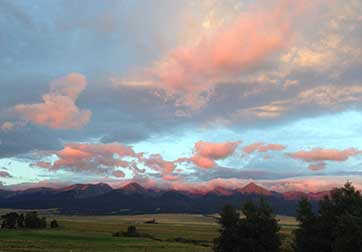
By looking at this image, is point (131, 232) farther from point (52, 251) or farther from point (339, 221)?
point (339, 221)

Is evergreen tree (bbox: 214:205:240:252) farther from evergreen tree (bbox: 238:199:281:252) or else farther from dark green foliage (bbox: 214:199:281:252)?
evergreen tree (bbox: 238:199:281:252)

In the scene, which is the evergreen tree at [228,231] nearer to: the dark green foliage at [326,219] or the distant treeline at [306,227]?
the distant treeline at [306,227]

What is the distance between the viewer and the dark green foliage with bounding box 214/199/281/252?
269ft

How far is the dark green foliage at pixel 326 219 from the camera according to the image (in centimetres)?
7062

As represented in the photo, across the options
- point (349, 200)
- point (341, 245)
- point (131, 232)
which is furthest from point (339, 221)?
point (131, 232)

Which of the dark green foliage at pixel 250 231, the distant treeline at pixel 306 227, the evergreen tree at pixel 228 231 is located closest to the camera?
the distant treeline at pixel 306 227

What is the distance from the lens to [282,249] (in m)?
87.4

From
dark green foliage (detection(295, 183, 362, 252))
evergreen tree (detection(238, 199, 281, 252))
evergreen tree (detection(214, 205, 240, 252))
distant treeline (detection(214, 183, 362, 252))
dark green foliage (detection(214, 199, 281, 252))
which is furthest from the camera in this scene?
evergreen tree (detection(214, 205, 240, 252))

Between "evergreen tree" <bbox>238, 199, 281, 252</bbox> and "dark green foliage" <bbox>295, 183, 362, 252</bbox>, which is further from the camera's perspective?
"evergreen tree" <bbox>238, 199, 281, 252</bbox>

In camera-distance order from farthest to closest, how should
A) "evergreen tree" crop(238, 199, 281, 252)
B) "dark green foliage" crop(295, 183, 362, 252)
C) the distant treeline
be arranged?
1. "evergreen tree" crop(238, 199, 281, 252)
2. "dark green foliage" crop(295, 183, 362, 252)
3. the distant treeline

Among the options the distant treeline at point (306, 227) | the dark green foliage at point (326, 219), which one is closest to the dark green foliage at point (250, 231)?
the distant treeline at point (306, 227)

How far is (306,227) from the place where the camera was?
77.9 metres

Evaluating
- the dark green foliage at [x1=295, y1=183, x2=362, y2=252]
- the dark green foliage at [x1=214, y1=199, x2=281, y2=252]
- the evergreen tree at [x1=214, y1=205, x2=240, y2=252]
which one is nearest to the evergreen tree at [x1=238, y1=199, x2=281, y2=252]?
the dark green foliage at [x1=214, y1=199, x2=281, y2=252]

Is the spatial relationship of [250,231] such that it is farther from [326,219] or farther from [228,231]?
[326,219]
